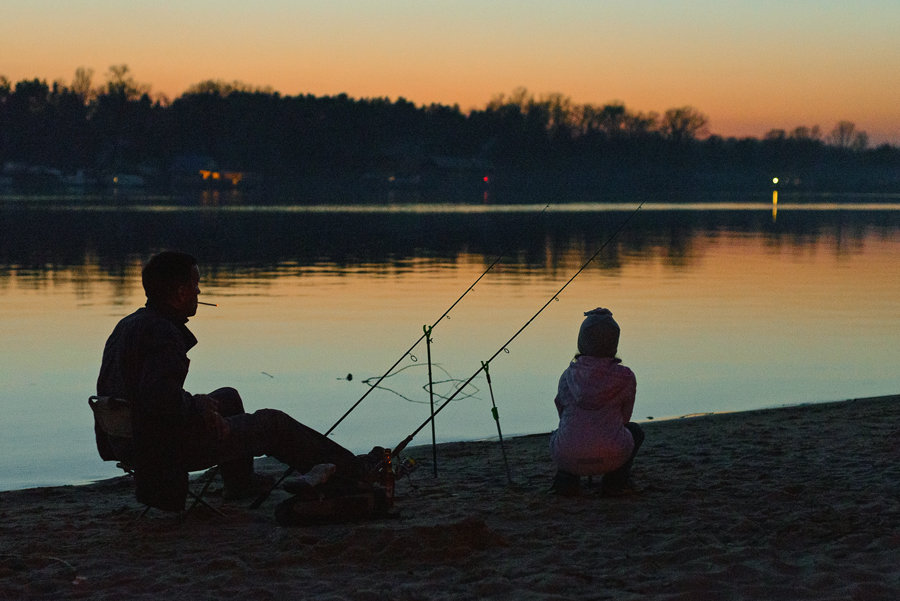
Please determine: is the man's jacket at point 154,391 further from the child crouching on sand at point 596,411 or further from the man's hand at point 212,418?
the child crouching on sand at point 596,411

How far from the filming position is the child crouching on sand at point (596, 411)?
17.6 ft

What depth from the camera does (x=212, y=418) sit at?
15.9 ft

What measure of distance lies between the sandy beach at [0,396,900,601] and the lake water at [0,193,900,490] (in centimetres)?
204

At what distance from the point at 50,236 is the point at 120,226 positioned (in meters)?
7.32

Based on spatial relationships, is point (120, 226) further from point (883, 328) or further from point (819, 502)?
point (819, 502)

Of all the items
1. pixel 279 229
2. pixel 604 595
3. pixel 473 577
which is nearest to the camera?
pixel 604 595

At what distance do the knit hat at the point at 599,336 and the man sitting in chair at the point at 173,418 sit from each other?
3.98ft

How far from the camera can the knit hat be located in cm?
537

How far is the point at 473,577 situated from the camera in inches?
171

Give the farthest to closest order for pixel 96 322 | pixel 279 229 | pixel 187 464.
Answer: pixel 279 229
pixel 96 322
pixel 187 464

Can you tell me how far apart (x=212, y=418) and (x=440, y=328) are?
9.87 m

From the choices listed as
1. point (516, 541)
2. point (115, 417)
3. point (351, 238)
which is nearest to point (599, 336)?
point (516, 541)

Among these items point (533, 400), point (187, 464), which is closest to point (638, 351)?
point (533, 400)

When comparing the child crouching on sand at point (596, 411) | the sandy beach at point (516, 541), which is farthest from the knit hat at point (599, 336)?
the sandy beach at point (516, 541)
